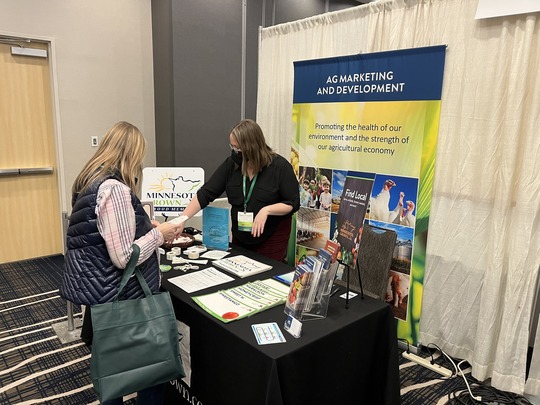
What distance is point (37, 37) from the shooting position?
12.5 feet

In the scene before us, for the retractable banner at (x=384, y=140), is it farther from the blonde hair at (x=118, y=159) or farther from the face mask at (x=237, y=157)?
the blonde hair at (x=118, y=159)

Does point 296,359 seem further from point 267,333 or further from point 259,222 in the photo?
point 259,222

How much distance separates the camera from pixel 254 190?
2395 millimetres

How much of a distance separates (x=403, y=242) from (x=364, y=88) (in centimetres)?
106

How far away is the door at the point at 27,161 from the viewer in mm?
3918

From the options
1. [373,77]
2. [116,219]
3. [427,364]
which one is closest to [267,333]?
[116,219]

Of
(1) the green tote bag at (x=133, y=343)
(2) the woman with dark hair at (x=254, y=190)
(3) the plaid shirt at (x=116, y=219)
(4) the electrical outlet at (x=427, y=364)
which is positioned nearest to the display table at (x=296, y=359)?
(1) the green tote bag at (x=133, y=343)

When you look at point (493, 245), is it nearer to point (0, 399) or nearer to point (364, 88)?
point (364, 88)

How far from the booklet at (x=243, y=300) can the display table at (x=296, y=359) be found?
0.03 m

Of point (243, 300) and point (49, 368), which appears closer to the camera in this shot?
point (243, 300)

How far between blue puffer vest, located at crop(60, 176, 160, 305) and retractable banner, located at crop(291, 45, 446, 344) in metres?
1.23

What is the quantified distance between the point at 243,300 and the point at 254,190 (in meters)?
0.89

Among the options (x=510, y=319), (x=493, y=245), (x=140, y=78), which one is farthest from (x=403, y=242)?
(x=140, y=78)

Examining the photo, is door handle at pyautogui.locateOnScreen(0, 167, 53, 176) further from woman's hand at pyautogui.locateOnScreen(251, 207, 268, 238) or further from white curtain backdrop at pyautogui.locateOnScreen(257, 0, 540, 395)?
white curtain backdrop at pyautogui.locateOnScreen(257, 0, 540, 395)
